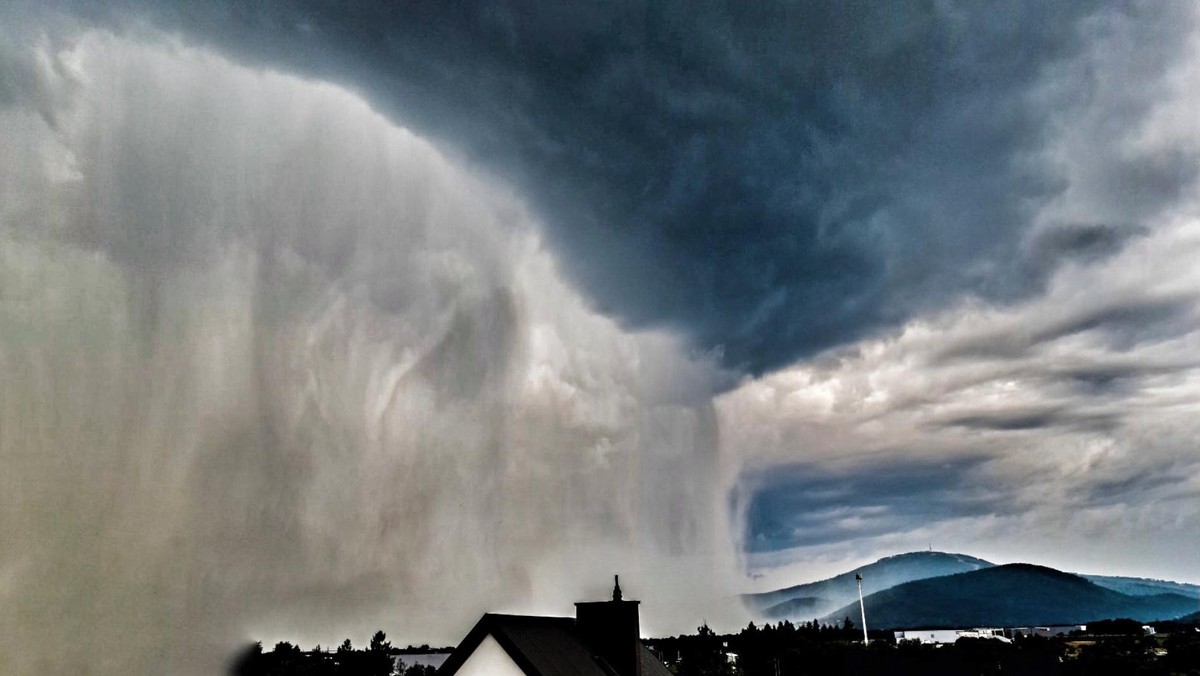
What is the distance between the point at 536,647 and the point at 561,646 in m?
3.41

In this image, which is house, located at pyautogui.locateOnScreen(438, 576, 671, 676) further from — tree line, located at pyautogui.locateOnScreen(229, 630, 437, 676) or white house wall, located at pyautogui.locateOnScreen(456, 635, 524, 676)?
tree line, located at pyautogui.locateOnScreen(229, 630, 437, 676)

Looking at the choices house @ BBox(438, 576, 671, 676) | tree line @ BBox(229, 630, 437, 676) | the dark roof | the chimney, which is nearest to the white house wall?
house @ BBox(438, 576, 671, 676)

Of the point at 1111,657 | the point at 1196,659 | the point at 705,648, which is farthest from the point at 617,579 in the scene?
the point at 705,648

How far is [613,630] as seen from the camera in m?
41.6

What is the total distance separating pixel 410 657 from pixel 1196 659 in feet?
457

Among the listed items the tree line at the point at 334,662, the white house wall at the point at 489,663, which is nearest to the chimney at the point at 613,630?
the white house wall at the point at 489,663

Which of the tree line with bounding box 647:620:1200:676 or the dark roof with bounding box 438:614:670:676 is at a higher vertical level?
the dark roof with bounding box 438:614:670:676

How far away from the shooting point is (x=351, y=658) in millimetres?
95188

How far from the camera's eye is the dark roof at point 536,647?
3209 centimetres

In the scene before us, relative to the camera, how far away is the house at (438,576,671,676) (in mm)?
32188

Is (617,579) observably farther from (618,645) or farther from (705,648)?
(705,648)

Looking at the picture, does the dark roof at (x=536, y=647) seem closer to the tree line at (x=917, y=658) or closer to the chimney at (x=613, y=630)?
the chimney at (x=613, y=630)

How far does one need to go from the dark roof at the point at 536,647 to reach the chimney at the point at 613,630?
4.07 feet

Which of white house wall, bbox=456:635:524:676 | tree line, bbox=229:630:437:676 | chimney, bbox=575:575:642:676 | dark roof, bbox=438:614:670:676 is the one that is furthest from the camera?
tree line, bbox=229:630:437:676
